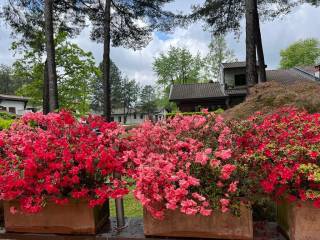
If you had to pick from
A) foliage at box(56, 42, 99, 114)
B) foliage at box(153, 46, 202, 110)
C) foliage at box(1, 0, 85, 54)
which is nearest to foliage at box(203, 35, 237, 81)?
foliage at box(153, 46, 202, 110)

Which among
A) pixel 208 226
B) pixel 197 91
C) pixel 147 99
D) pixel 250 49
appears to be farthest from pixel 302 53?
pixel 208 226

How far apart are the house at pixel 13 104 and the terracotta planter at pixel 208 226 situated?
30.3m

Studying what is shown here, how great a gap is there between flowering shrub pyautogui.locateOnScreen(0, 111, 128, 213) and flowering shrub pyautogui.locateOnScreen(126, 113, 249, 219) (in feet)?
0.62

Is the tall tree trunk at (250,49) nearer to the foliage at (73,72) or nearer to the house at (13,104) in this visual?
the foliage at (73,72)

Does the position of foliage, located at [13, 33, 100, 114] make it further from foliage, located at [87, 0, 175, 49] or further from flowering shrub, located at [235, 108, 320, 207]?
flowering shrub, located at [235, 108, 320, 207]

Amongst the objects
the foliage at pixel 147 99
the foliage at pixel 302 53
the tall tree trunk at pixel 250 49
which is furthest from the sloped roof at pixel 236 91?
the foliage at pixel 147 99

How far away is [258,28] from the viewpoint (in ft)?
33.5

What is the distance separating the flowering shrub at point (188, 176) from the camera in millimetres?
1668

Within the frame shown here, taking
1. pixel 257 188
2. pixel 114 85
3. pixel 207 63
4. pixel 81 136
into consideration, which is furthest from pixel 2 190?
pixel 114 85

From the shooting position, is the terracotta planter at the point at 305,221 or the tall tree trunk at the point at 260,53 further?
the tall tree trunk at the point at 260,53

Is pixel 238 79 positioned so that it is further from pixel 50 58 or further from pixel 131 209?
pixel 131 209

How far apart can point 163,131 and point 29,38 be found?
9822mm

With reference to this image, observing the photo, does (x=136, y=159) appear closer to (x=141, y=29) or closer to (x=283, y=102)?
(x=283, y=102)

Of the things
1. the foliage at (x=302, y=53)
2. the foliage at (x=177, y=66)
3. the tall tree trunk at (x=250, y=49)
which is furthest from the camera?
the foliage at (x=302, y=53)
